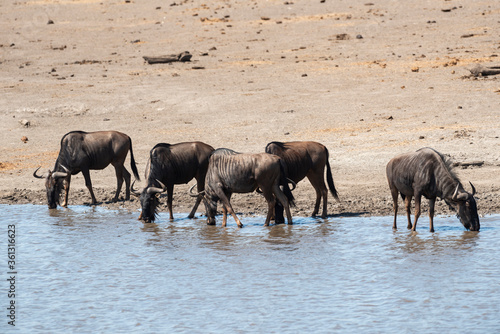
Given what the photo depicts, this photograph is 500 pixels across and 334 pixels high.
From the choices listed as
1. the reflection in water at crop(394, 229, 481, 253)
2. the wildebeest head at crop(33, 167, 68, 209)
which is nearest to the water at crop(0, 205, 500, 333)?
the reflection in water at crop(394, 229, 481, 253)

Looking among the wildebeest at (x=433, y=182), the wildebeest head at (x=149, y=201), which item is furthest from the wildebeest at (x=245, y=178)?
the wildebeest at (x=433, y=182)

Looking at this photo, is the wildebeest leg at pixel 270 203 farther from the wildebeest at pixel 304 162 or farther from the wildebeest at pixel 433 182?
the wildebeest at pixel 433 182

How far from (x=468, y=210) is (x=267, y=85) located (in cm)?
1194

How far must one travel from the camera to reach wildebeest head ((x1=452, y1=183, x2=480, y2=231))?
1092cm

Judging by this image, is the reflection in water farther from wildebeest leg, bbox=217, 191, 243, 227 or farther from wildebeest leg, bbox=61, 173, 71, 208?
wildebeest leg, bbox=61, 173, 71, 208

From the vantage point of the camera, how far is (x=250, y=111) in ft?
65.2

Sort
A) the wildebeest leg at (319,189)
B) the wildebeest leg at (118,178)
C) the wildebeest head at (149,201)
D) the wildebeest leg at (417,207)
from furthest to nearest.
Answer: the wildebeest leg at (118,178), the wildebeest leg at (319,189), the wildebeest head at (149,201), the wildebeest leg at (417,207)

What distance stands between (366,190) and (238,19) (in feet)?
61.6

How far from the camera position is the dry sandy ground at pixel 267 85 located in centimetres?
1583

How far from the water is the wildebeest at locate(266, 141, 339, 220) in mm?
518

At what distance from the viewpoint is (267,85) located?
22.3 meters

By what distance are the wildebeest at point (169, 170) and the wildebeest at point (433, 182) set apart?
3365 mm

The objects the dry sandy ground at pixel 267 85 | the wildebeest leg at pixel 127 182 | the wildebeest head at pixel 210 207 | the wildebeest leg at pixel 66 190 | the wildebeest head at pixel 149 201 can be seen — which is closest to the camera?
the wildebeest head at pixel 210 207

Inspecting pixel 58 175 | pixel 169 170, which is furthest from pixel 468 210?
pixel 58 175
